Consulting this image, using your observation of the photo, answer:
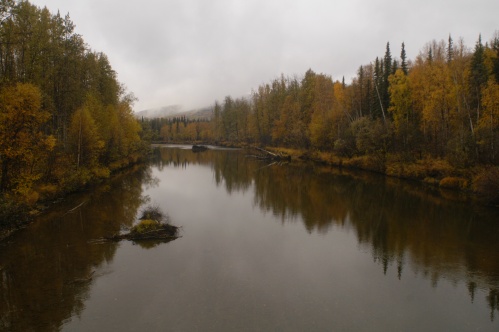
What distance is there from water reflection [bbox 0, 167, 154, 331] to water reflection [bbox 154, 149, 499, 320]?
12572mm

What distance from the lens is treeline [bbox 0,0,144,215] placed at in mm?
20391

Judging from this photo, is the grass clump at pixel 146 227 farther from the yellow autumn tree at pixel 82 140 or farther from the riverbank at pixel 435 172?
the riverbank at pixel 435 172

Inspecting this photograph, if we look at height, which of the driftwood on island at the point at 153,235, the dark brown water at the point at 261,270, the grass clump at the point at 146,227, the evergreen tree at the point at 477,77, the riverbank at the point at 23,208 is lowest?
the dark brown water at the point at 261,270

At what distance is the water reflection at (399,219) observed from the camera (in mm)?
15727

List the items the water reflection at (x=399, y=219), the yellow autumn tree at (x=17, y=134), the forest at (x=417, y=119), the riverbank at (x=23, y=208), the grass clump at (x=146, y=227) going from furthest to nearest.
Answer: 1. the forest at (x=417, y=119)
2. the yellow autumn tree at (x=17, y=134)
3. the grass clump at (x=146, y=227)
4. the riverbank at (x=23, y=208)
5. the water reflection at (x=399, y=219)

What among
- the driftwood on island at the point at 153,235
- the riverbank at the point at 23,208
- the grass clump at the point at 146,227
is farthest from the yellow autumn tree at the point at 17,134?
the grass clump at the point at 146,227

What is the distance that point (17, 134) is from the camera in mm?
20141

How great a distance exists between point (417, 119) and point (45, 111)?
44.5m

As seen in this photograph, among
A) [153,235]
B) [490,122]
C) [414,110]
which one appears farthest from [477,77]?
[153,235]

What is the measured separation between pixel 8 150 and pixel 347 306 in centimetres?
2038

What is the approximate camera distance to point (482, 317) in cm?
1169

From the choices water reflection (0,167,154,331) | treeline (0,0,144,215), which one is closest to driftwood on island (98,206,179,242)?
water reflection (0,167,154,331)

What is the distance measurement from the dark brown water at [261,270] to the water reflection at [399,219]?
0.10 metres

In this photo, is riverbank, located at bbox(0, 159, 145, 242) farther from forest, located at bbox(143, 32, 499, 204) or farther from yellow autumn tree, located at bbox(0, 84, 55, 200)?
forest, located at bbox(143, 32, 499, 204)
